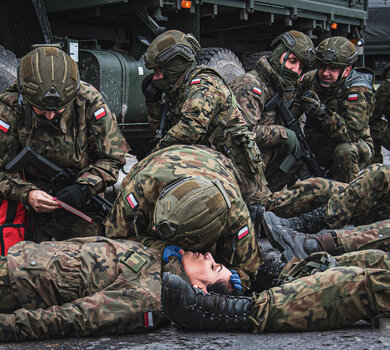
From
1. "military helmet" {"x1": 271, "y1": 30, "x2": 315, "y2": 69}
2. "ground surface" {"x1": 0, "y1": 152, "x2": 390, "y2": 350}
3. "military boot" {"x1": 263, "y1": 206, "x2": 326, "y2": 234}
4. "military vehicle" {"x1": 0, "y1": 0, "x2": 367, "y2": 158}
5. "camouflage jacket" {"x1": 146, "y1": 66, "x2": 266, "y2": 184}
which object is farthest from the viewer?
"military vehicle" {"x1": 0, "y1": 0, "x2": 367, "y2": 158}

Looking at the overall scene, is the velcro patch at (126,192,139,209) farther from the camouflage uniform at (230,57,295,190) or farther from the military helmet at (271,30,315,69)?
the military helmet at (271,30,315,69)

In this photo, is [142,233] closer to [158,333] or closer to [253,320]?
[158,333]

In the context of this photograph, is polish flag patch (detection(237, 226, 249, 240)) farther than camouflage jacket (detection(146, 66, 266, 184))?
No

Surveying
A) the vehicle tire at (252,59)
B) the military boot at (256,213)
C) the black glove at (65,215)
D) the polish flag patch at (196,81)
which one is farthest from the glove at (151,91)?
the vehicle tire at (252,59)

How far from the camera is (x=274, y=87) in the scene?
584 centimetres

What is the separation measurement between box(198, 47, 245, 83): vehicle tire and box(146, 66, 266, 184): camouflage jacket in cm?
224

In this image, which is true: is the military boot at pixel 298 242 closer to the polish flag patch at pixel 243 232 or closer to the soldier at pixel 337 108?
the polish flag patch at pixel 243 232

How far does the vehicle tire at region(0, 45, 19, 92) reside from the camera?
199 inches

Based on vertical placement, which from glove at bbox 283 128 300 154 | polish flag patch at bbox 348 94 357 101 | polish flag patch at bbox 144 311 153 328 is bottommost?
polish flag patch at bbox 144 311 153 328

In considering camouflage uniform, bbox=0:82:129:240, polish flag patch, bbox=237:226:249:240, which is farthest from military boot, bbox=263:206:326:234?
polish flag patch, bbox=237:226:249:240

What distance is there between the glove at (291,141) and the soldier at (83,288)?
2961 mm

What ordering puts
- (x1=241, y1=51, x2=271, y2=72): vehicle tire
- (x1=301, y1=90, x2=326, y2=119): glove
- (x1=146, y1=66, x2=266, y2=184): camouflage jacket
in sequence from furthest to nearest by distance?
(x1=241, y1=51, x2=271, y2=72): vehicle tire, (x1=301, y1=90, x2=326, y2=119): glove, (x1=146, y1=66, x2=266, y2=184): camouflage jacket

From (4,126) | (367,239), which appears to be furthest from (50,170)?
(367,239)

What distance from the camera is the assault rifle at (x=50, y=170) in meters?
3.88
